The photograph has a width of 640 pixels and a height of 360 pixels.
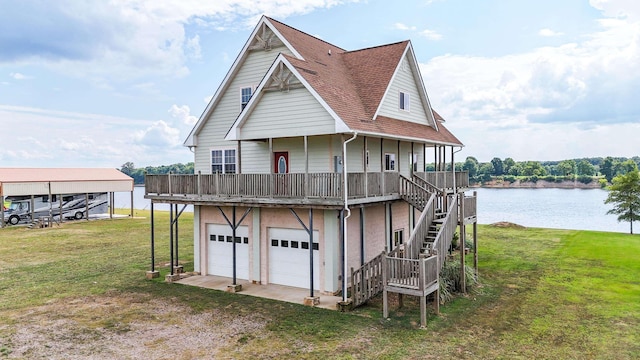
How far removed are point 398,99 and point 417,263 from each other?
9.04 meters

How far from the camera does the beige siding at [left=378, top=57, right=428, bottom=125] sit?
1875cm

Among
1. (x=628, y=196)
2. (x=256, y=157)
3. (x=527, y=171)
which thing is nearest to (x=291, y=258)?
(x=256, y=157)

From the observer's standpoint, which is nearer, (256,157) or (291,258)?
(291,258)

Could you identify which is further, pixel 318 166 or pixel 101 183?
pixel 101 183

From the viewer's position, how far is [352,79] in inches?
775

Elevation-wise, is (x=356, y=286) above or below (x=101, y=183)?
below

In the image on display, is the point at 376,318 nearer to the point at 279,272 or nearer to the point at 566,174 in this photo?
the point at 279,272

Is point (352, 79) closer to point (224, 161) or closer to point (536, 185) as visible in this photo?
point (224, 161)

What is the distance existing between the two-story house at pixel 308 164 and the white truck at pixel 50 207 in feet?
88.8

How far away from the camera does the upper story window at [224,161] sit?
19688 mm

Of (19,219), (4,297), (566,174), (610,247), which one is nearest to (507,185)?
(566,174)

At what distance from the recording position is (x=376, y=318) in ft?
43.7

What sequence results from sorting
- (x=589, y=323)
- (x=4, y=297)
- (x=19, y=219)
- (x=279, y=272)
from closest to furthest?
1. (x=589, y=323)
2. (x=4, y=297)
3. (x=279, y=272)
4. (x=19, y=219)

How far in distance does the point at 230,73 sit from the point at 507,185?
92315mm
